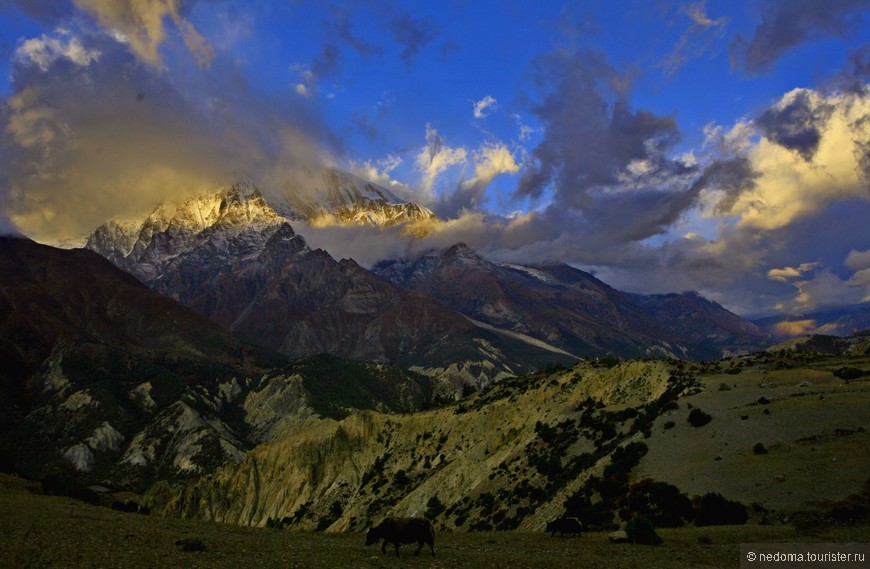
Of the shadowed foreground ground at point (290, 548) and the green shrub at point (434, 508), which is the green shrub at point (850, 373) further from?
the green shrub at point (434, 508)

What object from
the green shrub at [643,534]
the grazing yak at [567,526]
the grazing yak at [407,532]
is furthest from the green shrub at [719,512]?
the grazing yak at [407,532]

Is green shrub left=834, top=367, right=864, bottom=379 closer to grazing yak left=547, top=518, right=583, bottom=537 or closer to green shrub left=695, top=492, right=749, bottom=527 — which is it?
green shrub left=695, top=492, right=749, bottom=527

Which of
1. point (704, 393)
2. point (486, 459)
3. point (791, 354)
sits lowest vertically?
point (486, 459)

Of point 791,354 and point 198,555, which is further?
point 791,354

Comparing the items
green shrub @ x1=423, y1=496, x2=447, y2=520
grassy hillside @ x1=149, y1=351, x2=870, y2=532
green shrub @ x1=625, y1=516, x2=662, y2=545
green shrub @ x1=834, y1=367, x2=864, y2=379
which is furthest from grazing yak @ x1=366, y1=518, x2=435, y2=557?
green shrub @ x1=834, y1=367, x2=864, y2=379

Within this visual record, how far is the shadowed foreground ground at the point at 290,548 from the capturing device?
2047 centimetres

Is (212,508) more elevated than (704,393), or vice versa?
(704,393)

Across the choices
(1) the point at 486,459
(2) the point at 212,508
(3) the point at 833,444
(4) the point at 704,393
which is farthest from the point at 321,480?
(3) the point at 833,444

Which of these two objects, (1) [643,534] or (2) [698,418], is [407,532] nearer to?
(1) [643,534]

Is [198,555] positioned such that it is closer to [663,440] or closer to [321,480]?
[663,440]

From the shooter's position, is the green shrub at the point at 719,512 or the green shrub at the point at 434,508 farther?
the green shrub at the point at 434,508

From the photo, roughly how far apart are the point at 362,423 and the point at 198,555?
4069 inches

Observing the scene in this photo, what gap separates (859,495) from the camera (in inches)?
1063

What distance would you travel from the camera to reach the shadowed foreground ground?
20.5m
